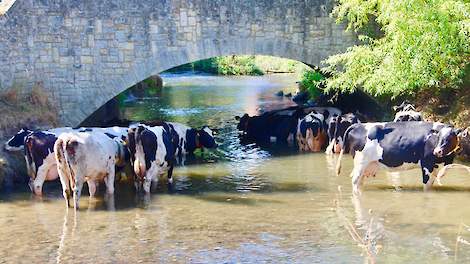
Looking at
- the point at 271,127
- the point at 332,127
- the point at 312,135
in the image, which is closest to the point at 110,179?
the point at 332,127

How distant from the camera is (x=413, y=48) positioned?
12.8 m

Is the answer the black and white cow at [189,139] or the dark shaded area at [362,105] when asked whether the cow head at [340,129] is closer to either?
the dark shaded area at [362,105]

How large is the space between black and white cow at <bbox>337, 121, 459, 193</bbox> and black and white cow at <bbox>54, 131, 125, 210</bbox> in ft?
12.5

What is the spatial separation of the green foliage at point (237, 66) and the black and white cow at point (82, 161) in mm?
29323

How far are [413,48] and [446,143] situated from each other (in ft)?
7.89

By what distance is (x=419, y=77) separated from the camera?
13.2 meters

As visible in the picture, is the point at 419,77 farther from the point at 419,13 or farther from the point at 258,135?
the point at 258,135

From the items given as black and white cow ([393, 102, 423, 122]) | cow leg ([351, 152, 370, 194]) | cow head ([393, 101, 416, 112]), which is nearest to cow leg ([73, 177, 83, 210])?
cow leg ([351, 152, 370, 194])

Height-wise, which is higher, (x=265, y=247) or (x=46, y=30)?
(x=46, y=30)

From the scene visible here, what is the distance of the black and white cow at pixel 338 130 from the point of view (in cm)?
1488

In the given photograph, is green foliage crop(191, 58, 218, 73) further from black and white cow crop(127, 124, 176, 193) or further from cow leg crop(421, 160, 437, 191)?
cow leg crop(421, 160, 437, 191)

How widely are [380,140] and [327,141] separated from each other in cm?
469

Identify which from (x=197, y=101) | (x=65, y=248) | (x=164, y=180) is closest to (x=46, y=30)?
(x=164, y=180)

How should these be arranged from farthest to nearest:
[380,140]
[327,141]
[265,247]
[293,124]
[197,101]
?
[197,101] < [293,124] < [327,141] < [380,140] < [265,247]
